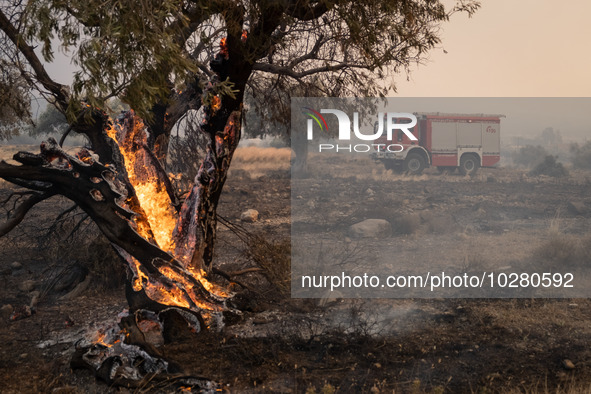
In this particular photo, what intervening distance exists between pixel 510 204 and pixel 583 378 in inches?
532

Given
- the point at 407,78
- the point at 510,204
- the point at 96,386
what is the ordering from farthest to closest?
1. the point at 510,204
2. the point at 407,78
3. the point at 96,386

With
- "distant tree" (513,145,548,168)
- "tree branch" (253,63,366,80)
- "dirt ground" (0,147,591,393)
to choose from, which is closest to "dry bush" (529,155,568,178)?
"distant tree" (513,145,548,168)

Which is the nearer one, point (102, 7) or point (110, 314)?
point (102, 7)

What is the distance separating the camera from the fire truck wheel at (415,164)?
80.0ft

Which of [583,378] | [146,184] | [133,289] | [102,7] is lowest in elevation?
[583,378]

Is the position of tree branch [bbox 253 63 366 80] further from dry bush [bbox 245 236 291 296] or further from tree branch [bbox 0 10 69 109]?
tree branch [bbox 0 10 69 109]

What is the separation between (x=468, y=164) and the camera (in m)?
25.0

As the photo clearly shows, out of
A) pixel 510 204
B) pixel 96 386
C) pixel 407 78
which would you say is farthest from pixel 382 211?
pixel 96 386

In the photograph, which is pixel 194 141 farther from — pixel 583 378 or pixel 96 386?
pixel 583 378

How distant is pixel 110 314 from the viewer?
8242mm

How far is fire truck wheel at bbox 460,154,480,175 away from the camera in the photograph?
24.8 meters

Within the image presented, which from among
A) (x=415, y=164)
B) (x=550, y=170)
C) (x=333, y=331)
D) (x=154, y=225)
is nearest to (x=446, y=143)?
(x=415, y=164)

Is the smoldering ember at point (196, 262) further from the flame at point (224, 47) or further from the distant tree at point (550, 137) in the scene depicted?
the distant tree at point (550, 137)

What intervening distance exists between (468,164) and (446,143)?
178cm
